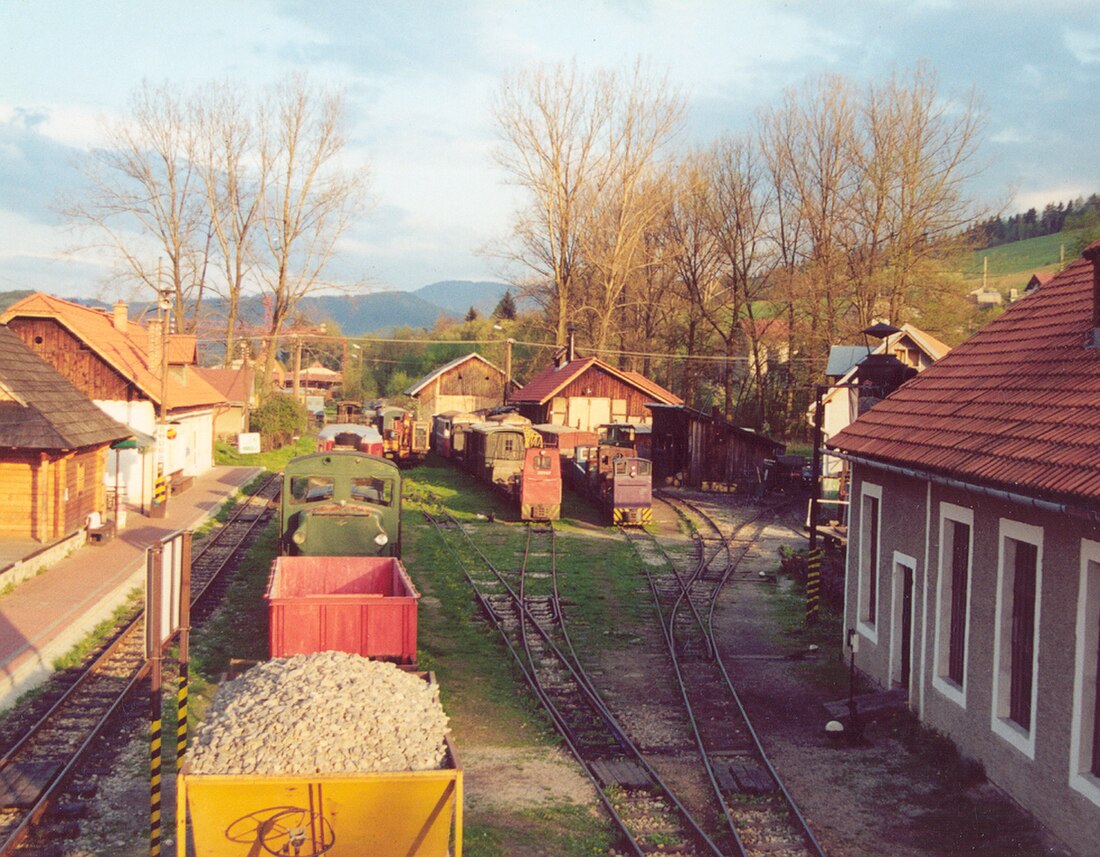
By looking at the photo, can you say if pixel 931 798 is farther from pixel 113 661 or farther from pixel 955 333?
pixel 955 333

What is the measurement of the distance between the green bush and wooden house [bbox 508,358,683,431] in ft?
47.5

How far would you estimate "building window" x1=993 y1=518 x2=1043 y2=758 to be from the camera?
937cm

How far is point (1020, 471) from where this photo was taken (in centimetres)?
896

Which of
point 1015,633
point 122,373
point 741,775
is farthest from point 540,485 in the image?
point 1015,633

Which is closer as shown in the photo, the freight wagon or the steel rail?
the steel rail

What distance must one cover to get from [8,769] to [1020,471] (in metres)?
10.3

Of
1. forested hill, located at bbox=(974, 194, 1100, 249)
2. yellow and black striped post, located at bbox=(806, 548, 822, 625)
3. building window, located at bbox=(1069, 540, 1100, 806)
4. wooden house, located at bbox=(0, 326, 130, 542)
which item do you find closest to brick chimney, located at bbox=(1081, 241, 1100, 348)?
building window, located at bbox=(1069, 540, 1100, 806)

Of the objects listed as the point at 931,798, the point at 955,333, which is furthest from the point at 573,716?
the point at 955,333

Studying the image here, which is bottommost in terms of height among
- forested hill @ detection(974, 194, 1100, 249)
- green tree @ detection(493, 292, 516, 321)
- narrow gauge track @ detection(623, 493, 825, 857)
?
narrow gauge track @ detection(623, 493, 825, 857)

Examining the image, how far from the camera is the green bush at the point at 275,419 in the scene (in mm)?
53938

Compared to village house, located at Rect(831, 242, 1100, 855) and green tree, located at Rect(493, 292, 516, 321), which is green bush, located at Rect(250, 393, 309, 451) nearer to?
village house, located at Rect(831, 242, 1100, 855)

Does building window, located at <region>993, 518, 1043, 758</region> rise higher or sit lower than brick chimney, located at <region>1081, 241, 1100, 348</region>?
A: lower

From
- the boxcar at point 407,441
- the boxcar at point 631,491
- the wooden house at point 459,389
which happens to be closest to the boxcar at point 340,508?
the boxcar at point 631,491

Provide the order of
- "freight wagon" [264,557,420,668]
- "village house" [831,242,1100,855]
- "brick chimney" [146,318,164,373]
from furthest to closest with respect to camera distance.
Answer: "brick chimney" [146,318,164,373] < "freight wagon" [264,557,420,668] < "village house" [831,242,1100,855]
